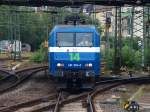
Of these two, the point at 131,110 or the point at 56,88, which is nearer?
the point at 131,110

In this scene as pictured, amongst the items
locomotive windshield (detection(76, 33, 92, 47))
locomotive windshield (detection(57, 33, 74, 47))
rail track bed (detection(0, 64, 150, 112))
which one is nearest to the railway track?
rail track bed (detection(0, 64, 150, 112))

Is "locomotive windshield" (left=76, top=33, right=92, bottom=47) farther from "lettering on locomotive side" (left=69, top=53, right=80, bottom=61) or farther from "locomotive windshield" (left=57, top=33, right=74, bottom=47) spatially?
"lettering on locomotive side" (left=69, top=53, right=80, bottom=61)

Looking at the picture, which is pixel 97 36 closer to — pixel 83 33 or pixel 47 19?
pixel 83 33

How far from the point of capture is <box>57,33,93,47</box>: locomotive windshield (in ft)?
75.5

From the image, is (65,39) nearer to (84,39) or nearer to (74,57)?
(84,39)

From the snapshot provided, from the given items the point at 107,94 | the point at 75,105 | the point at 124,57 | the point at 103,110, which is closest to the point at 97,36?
the point at 107,94

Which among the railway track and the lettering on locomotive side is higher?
the lettering on locomotive side

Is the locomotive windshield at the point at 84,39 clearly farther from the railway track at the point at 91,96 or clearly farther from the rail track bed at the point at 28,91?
the rail track bed at the point at 28,91

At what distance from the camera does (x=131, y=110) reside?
1477 centimetres

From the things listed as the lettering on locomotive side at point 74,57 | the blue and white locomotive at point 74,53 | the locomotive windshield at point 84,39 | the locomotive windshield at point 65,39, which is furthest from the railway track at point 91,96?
the locomotive windshield at point 65,39

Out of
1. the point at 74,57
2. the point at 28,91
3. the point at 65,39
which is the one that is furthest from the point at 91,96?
the point at 28,91

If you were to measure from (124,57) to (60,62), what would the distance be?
766 inches

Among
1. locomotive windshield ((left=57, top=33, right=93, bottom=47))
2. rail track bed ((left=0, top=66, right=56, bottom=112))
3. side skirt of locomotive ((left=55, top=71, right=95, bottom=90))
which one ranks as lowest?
rail track bed ((left=0, top=66, right=56, bottom=112))

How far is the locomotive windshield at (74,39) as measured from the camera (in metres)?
23.0
